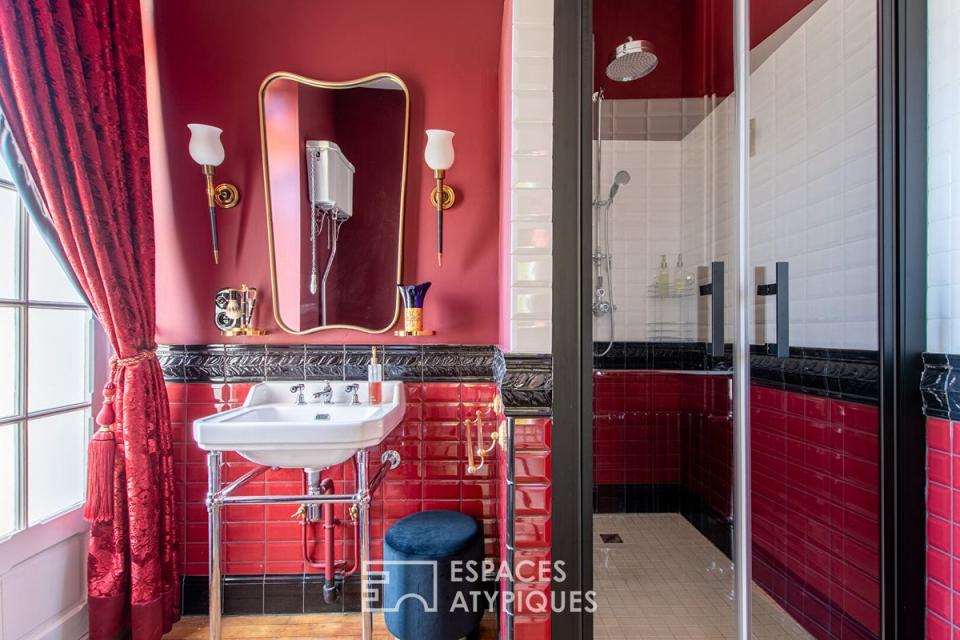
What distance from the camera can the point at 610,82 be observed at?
4.00 feet

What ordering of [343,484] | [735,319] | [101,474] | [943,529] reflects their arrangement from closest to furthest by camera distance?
[943,529] → [735,319] → [101,474] → [343,484]

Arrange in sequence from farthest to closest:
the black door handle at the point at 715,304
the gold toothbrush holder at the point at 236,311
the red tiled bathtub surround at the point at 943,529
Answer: the gold toothbrush holder at the point at 236,311
the black door handle at the point at 715,304
the red tiled bathtub surround at the point at 943,529

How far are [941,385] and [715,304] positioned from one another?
21.5 inches

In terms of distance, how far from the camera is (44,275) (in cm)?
146

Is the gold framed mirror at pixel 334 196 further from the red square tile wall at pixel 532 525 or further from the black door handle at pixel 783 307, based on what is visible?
the black door handle at pixel 783 307

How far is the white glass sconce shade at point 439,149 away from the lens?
1650 millimetres

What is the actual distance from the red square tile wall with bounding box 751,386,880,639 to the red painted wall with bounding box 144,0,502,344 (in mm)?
1045

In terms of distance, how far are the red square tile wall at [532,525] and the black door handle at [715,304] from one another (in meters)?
0.58

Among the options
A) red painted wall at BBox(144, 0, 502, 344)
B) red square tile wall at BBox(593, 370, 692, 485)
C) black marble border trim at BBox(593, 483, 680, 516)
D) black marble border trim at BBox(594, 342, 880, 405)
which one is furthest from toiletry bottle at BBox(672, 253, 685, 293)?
red painted wall at BBox(144, 0, 502, 344)

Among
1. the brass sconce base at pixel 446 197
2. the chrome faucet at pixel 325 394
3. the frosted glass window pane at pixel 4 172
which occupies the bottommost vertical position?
the chrome faucet at pixel 325 394

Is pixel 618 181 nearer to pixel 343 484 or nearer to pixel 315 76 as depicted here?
pixel 315 76

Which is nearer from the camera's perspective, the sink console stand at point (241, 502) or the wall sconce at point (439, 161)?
the sink console stand at point (241, 502)

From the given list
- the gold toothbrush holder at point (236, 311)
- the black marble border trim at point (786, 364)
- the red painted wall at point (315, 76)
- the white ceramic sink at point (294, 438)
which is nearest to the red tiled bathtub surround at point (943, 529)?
the black marble border trim at point (786, 364)

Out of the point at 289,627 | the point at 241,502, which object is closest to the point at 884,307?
the point at 241,502
